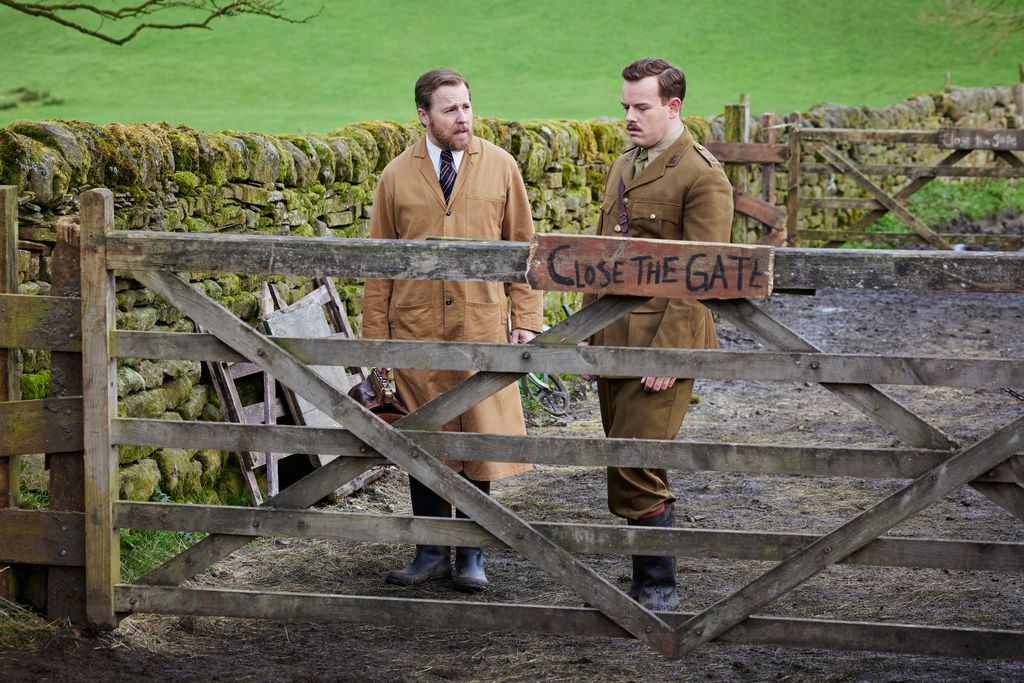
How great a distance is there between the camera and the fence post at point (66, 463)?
166 inches

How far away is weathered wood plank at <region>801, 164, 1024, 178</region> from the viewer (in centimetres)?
1327

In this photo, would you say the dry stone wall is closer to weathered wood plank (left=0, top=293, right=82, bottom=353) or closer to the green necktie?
weathered wood plank (left=0, top=293, right=82, bottom=353)

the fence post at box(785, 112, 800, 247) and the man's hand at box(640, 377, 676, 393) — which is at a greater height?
the fence post at box(785, 112, 800, 247)

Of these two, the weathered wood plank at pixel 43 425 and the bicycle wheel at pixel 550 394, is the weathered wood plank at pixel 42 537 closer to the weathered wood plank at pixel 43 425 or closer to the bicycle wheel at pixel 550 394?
the weathered wood plank at pixel 43 425

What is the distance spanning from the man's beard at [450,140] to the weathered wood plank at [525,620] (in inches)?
75.1

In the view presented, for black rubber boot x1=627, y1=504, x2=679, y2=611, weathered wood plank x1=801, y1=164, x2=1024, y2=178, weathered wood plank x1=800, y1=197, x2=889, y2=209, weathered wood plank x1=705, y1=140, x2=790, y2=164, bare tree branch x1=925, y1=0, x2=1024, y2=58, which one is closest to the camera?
black rubber boot x1=627, y1=504, x2=679, y2=611

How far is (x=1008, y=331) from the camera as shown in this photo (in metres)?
11.4

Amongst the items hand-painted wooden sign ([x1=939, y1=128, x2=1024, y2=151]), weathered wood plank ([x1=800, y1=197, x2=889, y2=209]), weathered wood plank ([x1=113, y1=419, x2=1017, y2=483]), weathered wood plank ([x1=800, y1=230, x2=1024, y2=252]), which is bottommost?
weathered wood plank ([x1=113, y1=419, x2=1017, y2=483])

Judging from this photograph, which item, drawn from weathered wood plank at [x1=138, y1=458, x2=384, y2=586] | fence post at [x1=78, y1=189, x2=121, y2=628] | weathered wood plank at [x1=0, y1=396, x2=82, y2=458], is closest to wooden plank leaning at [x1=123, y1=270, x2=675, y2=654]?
weathered wood plank at [x1=138, y1=458, x2=384, y2=586]

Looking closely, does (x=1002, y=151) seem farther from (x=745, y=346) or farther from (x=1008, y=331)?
(x=745, y=346)

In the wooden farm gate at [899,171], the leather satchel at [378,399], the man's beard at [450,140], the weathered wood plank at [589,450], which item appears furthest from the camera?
the wooden farm gate at [899,171]

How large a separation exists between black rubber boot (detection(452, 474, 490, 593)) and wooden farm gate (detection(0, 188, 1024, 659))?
104 centimetres

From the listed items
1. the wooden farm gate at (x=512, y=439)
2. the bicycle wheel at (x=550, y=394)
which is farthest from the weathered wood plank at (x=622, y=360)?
the bicycle wheel at (x=550, y=394)

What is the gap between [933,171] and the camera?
530 inches
